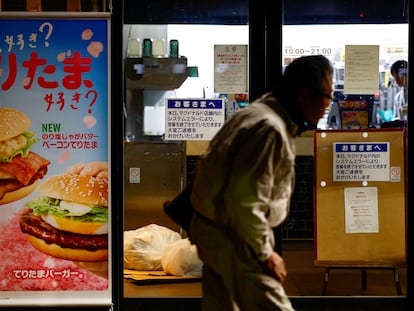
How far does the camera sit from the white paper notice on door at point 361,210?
5.84 meters

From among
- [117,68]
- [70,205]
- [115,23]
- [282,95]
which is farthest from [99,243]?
[282,95]

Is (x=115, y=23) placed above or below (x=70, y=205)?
above

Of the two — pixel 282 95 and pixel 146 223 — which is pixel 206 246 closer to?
pixel 282 95

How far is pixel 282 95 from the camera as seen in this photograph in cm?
348

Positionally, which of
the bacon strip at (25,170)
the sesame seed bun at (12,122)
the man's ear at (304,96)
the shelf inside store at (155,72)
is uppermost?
the shelf inside store at (155,72)

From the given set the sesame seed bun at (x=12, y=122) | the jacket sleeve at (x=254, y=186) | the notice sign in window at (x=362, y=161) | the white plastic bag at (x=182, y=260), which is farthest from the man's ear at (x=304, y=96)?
the white plastic bag at (x=182, y=260)

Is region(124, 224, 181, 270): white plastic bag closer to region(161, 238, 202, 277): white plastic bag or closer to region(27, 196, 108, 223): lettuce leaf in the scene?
region(161, 238, 202, 277): white plastic bag

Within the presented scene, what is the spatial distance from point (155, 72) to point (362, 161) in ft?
5.93

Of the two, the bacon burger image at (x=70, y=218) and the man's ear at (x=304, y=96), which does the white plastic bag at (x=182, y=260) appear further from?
the man's ear at (x=304, y=96)

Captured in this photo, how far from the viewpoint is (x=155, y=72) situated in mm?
6023

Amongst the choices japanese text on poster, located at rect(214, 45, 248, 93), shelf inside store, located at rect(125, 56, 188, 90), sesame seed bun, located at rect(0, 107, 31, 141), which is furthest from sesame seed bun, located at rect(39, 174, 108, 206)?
japanese text on poster, located at rect(214, 45, 248, 93)

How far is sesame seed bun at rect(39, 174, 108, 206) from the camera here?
5391 millimetres

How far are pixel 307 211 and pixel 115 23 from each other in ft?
7.03

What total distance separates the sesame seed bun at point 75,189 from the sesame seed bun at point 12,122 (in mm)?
423
